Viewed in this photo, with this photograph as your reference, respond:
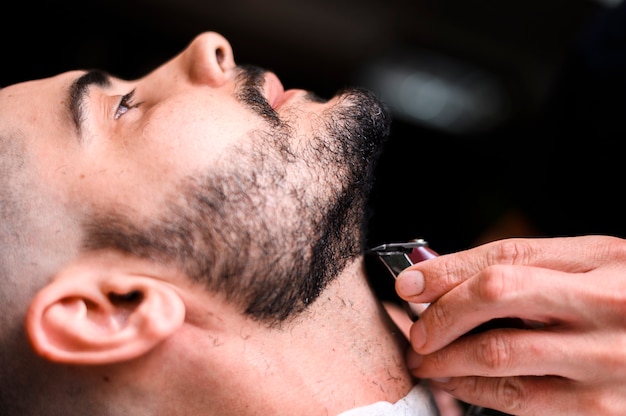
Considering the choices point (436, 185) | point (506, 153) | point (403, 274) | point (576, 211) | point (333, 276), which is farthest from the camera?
point (506, 153)

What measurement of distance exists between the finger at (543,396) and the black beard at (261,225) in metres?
0.36

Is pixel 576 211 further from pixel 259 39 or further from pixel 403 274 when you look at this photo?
pixel 259 39

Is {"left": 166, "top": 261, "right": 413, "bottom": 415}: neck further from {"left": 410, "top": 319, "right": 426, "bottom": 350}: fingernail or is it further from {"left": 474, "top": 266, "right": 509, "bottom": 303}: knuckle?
{"left": 474, "top": 266, "right": 509, "bottom": 303}: knuckle

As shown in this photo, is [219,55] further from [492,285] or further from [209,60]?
[492,285]

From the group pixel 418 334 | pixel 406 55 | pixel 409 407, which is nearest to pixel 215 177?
pixel 418 334

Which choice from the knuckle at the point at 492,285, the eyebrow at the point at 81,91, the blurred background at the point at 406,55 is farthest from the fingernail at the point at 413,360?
the blurred background at the point at 406,55

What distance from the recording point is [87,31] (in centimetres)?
302

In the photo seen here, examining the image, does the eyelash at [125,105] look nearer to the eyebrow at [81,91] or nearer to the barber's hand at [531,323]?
the eyebrow at [81,91]

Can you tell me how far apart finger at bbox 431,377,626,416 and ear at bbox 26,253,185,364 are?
578 millimetres

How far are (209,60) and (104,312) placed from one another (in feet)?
1.88

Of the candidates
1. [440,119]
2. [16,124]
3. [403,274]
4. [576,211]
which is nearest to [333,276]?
[403,274]

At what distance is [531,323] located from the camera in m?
1.16

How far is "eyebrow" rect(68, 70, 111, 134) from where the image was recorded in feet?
4.04

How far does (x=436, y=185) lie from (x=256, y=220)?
5.10 ft
